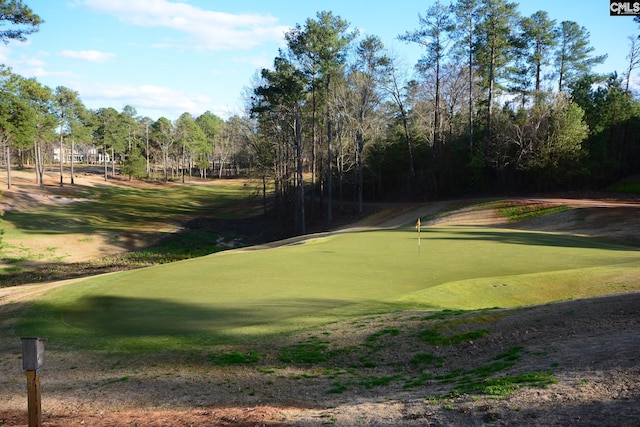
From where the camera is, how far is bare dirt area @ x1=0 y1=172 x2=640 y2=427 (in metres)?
6.02

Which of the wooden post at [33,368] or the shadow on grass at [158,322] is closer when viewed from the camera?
the wooden post at [33,368]

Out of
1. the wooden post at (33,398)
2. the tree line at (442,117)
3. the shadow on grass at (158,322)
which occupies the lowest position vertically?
the shadow on grass at (158,322)

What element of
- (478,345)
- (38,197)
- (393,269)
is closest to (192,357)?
(478,345)

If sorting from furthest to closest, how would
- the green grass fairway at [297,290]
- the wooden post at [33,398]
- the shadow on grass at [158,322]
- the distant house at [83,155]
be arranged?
the distant house at [83,155] → the green grass fairway at [297,290] → the shadow on grass at [158,322] → the wooden post at [33,398]

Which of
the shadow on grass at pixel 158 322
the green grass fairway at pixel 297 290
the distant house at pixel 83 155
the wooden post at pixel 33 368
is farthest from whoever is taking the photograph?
the distant house at pixel 83 155

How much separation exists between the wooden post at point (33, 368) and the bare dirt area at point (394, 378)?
778mm

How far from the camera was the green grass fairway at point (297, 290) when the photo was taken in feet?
39.0

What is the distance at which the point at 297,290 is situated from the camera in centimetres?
A: 1491

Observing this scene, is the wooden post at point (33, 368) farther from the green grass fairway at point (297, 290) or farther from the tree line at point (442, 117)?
the tree line at point (442, 117)

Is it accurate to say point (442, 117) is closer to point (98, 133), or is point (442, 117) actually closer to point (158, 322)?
point (158, 322)

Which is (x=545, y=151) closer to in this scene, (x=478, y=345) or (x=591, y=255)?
(x=591, y=255)

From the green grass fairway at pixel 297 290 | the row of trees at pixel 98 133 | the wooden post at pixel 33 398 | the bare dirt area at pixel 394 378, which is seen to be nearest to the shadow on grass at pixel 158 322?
the green grass fairway at pixel 297 290

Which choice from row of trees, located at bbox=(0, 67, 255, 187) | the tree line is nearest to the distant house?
row of trees, located at bbox=(0, 67, 255, 187)

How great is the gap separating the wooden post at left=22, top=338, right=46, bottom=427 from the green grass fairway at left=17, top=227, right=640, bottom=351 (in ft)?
14.7
